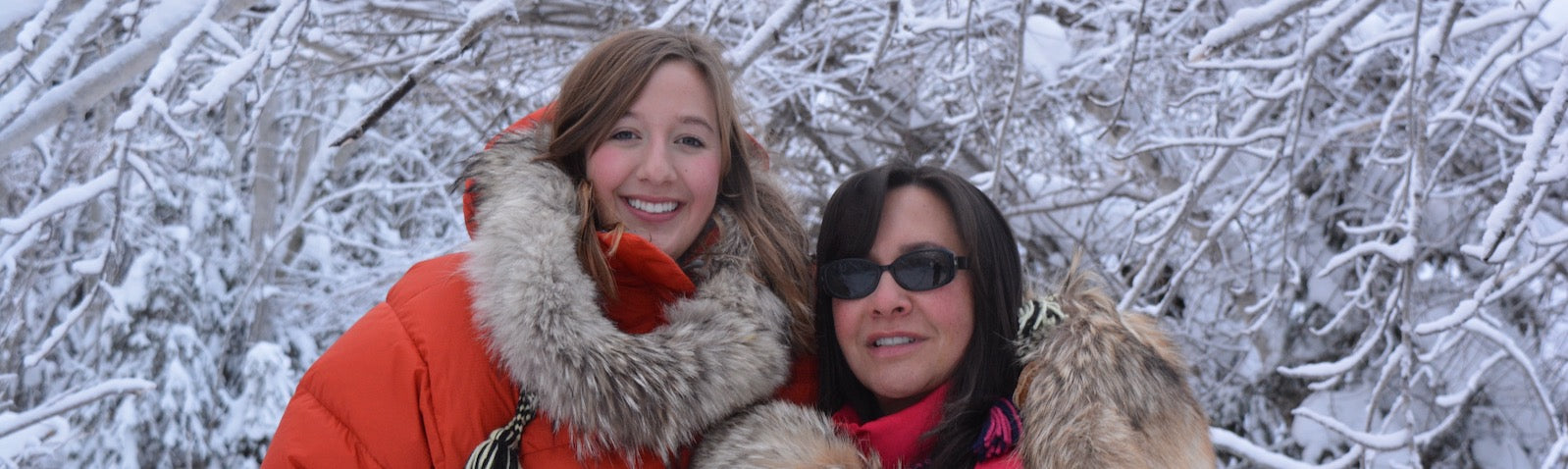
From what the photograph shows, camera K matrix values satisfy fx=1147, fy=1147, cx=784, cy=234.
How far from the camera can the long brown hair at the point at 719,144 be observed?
181 centimetres

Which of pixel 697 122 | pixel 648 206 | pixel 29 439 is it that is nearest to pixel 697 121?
pixel 697 122

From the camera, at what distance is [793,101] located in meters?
5.09

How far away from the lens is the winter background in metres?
2.54

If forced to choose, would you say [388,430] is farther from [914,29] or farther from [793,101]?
[793,101]

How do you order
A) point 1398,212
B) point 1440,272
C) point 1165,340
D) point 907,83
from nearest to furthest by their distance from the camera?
point 1165,340
point 1398,212
point 1440,272
point 907,83

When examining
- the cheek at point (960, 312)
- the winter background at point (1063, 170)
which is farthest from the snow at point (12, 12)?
the cheek at point (960, 312)

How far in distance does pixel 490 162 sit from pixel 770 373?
22.0 inches

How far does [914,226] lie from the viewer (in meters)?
1.85

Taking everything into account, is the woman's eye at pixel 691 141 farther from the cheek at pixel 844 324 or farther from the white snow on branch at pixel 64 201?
the white snow on branch at pixel 64 201

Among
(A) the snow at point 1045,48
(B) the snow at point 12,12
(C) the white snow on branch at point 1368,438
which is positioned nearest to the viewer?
(B) the snow at point 12,12

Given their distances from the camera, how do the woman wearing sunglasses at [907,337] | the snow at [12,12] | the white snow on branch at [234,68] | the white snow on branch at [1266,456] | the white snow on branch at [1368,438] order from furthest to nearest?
the white snow on branch at [1266,456] < the white snow on branch at [1368,438] < the snow at [12,12] < the white snow on branch at [234,68] < the woman wearing sunglasses at [907,337]

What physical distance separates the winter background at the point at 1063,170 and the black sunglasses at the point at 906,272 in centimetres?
58

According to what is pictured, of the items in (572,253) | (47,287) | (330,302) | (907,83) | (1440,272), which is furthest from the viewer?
(330,302)

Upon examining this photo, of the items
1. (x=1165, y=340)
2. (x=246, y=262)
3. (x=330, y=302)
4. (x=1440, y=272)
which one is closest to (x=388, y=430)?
(x=1165, y=340)
